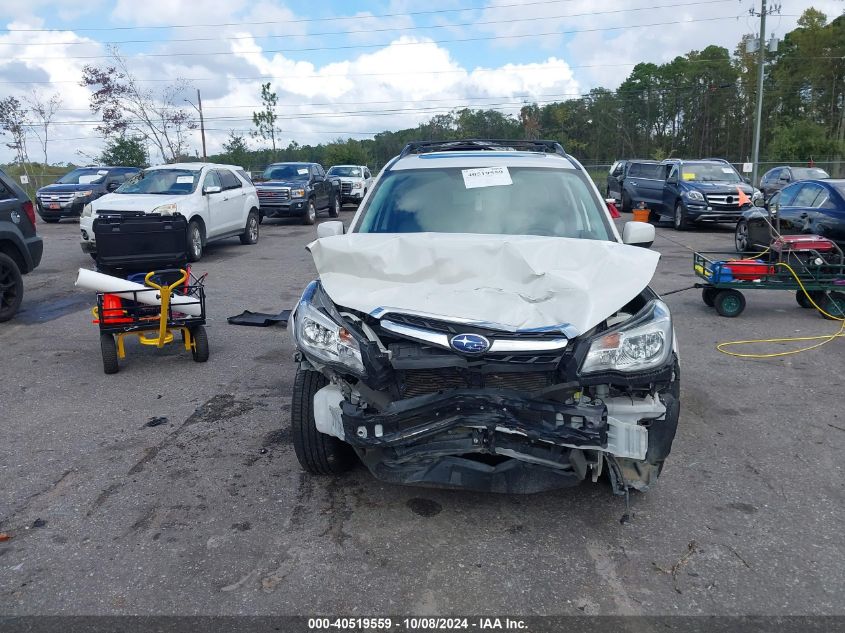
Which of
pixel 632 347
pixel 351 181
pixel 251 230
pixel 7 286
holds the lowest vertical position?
pixel 251 230

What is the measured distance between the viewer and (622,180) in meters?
25.2

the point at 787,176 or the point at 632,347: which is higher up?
the point at 632,347

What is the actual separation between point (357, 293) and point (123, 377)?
11.9 ft

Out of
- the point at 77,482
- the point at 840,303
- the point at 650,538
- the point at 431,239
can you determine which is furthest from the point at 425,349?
the point at 840,303

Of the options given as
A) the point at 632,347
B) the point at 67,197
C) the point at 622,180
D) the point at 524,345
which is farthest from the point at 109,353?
the point at 622,180

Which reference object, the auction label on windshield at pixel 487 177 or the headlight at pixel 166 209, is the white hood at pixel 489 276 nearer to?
the auction label on windshield at pixel 487 177

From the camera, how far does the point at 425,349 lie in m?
3.52

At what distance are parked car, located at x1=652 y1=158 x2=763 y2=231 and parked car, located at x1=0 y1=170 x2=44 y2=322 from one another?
53.3 feet

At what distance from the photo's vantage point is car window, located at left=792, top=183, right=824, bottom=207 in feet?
38.8

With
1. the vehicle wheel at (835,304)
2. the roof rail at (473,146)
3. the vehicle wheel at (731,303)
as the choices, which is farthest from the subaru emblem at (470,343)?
the vehicle wheel at (835,304)

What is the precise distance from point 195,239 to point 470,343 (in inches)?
458

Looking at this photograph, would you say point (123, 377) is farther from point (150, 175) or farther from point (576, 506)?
point (150, 175)

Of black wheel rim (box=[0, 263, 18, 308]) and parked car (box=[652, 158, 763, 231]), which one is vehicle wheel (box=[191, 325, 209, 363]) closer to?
black wheel rim (box=[0, 263, 18, 308])

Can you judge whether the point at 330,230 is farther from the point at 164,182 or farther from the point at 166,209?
the point at 164,182
